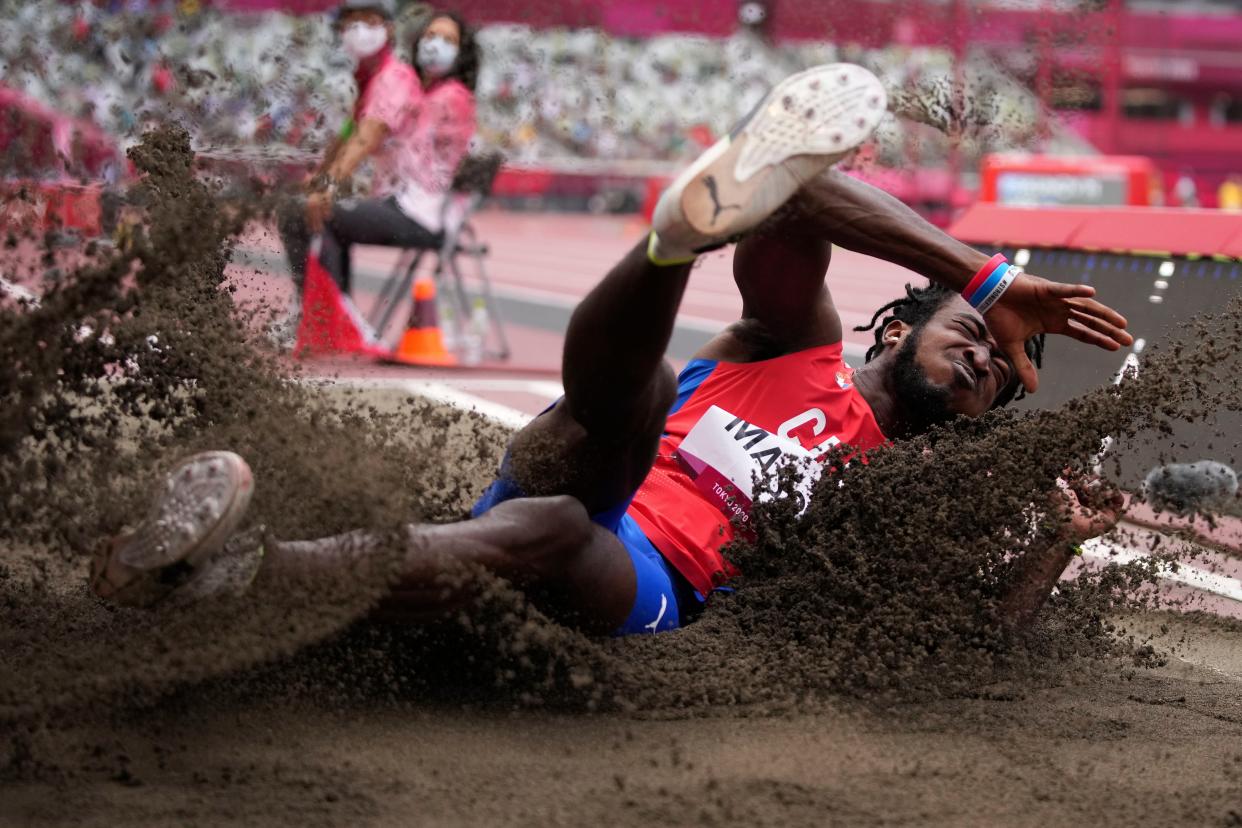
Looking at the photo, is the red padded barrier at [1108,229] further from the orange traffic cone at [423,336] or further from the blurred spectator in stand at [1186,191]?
the blurred spectator in stand at [1186,191]

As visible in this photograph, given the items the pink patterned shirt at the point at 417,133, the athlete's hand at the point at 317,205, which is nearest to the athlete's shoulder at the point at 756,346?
the athlete's hand at the point at 317,205

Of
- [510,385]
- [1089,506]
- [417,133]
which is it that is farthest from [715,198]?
[417,133]

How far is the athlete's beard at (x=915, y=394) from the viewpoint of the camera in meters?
3.53

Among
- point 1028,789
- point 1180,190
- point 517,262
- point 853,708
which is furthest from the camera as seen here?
point 1180,190

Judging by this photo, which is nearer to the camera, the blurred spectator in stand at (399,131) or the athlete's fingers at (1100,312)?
the athlete's fingers at (1100,312)

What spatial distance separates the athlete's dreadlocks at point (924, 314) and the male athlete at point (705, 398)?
0.03ft

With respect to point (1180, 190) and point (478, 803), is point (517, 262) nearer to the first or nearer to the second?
point (1180, 190)

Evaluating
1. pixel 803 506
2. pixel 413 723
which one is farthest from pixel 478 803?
pixel 803 506

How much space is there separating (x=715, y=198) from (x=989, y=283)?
0.87 meters

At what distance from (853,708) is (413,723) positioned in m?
0.94

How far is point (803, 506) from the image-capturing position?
3414 mm

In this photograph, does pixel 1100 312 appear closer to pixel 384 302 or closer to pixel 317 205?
pixel 317 205

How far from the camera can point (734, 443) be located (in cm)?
343

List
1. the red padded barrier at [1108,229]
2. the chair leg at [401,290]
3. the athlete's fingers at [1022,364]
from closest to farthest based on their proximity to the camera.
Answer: the athlete's fingers at [1022,364] < the red padded barrier at [1108,229] < the chair leg at [401,290]
